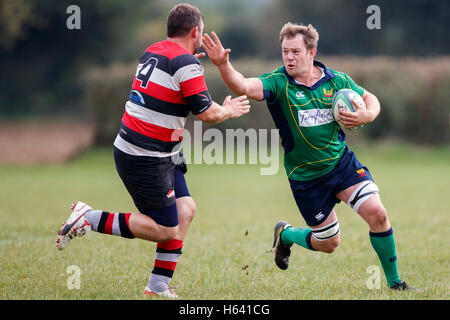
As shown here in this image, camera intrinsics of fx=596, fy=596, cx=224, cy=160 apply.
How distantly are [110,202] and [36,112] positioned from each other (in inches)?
1005

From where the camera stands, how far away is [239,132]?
21.3 meters

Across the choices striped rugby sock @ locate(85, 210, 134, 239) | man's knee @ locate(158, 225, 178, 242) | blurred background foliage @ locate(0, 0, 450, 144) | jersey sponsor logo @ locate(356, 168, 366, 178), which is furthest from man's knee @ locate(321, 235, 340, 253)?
blurred background foliage @ locate(0, 0, 450, 144)

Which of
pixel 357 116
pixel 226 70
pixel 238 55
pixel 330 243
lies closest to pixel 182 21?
pixel 226 70

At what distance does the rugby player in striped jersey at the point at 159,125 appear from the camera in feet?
14.9

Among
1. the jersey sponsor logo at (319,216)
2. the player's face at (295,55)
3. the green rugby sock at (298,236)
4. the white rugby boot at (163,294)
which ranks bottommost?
the white rugby boot at (163,294)

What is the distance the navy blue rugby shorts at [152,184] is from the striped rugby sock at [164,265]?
0.32m

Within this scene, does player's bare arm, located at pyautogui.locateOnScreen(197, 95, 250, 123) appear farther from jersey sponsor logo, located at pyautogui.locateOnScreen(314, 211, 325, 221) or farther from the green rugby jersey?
jersey sponsor logo, located at pyautogui.locateOnScreen(314, 211, 325, 221)

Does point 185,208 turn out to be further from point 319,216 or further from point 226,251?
point 226,251

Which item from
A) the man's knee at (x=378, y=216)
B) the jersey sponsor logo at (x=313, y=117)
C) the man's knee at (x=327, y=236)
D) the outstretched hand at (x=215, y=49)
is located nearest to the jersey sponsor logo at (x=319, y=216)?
the man's knee at (x=327, y=236)

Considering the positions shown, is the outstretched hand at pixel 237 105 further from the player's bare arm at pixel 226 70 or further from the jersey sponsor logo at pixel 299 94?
the jersey sponsor logo at pixel 299 94

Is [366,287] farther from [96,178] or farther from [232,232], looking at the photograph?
[96,178]

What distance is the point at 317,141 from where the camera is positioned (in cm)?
519

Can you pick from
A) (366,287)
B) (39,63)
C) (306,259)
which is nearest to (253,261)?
(306,259)
